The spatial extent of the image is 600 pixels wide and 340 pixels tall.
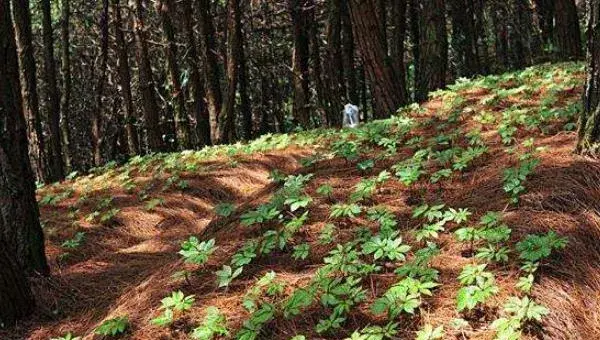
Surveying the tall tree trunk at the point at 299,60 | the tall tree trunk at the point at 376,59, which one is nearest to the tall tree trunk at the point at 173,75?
the tall tree trunk at the point at 299,60

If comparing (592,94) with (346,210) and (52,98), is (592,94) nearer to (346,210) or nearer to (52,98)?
(346,210)

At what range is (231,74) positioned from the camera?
11.6 metres

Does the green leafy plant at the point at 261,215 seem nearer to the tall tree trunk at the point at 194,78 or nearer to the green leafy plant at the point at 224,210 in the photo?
the green leafy plant at the point at 224,210

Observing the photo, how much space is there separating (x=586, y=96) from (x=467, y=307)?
2164mm

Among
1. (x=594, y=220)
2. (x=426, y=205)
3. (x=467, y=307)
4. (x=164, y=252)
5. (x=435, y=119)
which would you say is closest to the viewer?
(x=467, y=307)

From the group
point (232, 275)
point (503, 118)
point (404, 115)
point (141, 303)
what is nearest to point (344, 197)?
point (232, 275)

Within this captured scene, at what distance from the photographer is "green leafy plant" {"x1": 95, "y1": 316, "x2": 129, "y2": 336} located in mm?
3195

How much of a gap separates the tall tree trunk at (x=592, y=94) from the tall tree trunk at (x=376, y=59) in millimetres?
4176

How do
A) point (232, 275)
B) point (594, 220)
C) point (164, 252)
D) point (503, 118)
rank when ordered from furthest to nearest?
point (503, 118)
point (164, 252)
point (232, 275)
point (594, 220)

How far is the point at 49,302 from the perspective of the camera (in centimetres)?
421

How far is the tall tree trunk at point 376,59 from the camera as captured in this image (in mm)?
7965

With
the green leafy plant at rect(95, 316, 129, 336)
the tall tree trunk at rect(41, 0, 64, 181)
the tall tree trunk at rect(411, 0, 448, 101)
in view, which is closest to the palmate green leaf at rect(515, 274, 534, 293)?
the green leafy plant at rect(95, 316, 129, 336)

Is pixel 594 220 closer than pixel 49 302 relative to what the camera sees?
Yes

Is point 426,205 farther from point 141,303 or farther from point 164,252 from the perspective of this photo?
point 164,252
